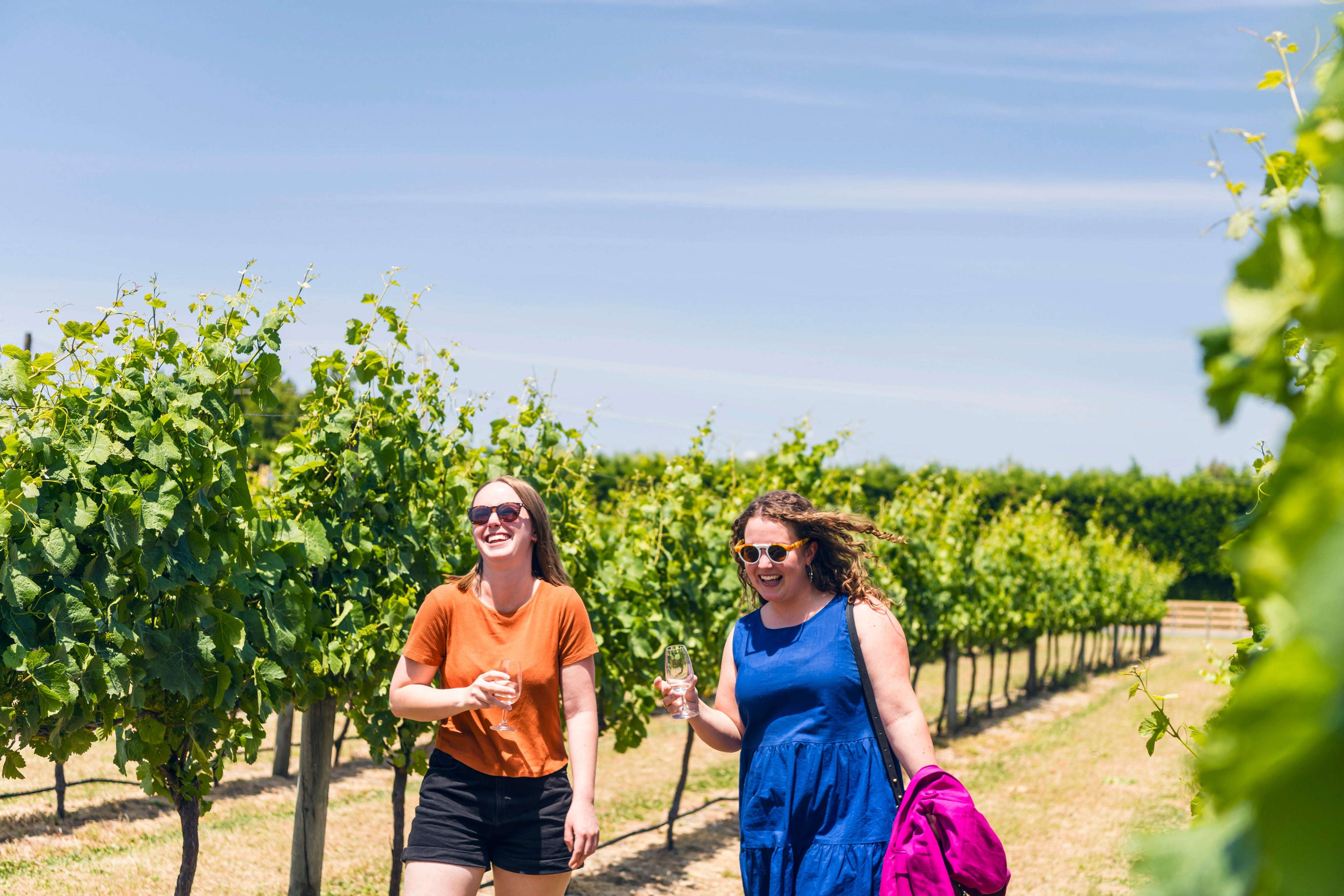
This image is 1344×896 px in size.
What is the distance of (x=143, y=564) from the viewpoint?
140 inches

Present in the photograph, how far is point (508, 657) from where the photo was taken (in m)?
2.99

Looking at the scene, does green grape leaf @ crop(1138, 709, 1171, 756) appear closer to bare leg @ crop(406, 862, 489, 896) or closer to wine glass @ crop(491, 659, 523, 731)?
wine glass @ crop(491, 659, 523, 731)

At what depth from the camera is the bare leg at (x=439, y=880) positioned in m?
2.80

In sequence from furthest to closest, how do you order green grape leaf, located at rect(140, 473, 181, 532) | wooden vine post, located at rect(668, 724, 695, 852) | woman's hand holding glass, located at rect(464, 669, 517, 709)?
wooden vine post, located at rect(668, 724, 695, 852), green grape leaf, located at rect(140, 473, 181, 532), woman's hand holding glass, located at rect(464, 669, 517, 709)

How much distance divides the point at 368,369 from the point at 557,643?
212cm

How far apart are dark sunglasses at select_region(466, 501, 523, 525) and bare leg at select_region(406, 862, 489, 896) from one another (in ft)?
2.99

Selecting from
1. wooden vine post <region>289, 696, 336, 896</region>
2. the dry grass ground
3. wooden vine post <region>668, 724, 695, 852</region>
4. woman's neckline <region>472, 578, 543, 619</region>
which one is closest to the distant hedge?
the dry grass ground

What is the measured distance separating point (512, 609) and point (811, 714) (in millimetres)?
904

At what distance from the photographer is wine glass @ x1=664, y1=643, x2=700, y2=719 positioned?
2.87 metres

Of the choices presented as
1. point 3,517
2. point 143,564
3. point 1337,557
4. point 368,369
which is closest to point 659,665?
point 368,369

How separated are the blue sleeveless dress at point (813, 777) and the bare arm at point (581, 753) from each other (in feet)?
1.37

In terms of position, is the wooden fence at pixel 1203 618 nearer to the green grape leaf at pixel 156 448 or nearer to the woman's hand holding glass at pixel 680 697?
the woman's hand holding glass at pixel 680 697

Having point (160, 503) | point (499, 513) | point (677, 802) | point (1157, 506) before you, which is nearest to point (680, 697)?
point (499, 513)

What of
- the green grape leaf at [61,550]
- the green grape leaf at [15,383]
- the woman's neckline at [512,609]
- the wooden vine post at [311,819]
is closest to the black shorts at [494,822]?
the woman's neckline at [512,609]
